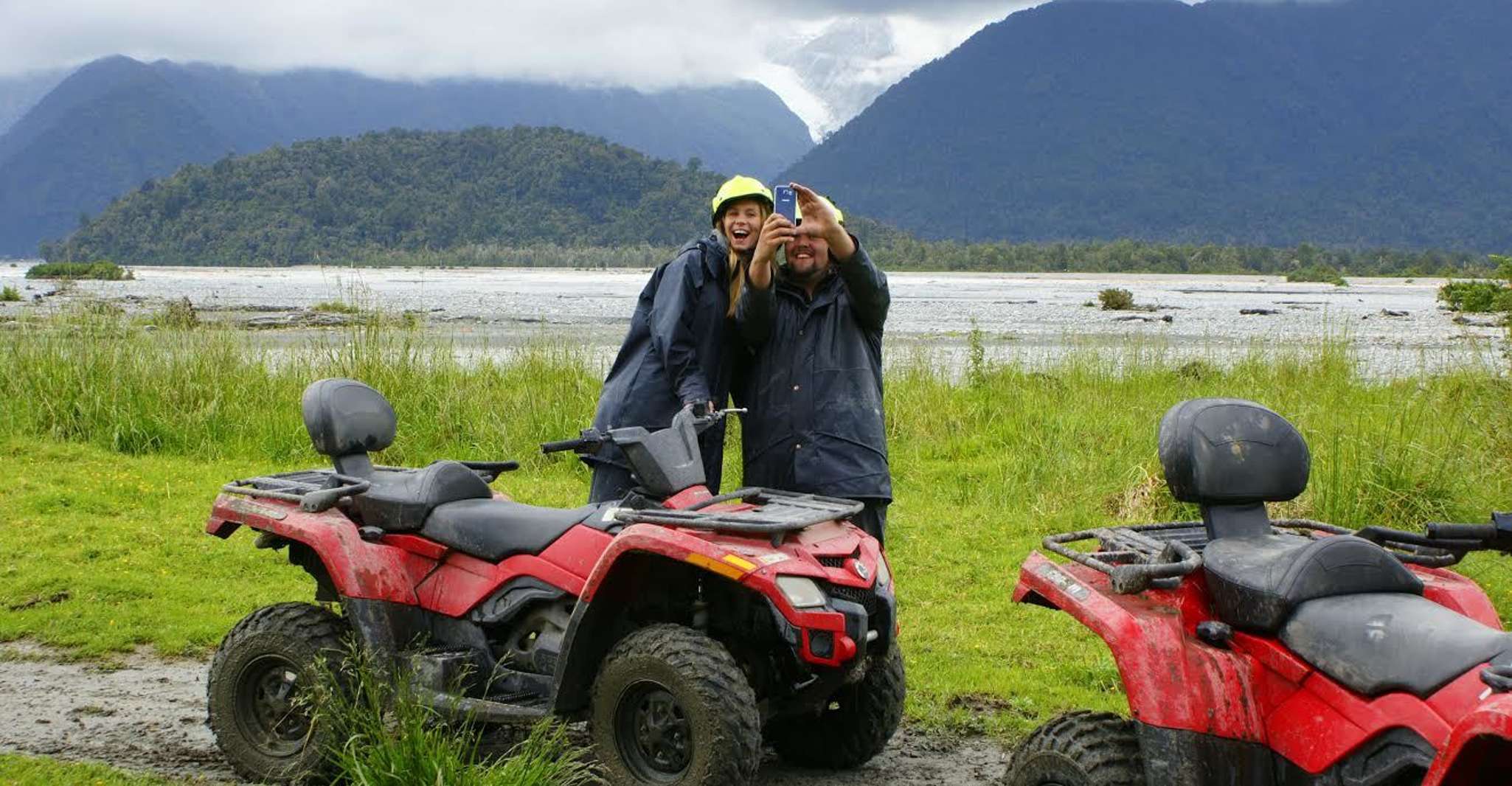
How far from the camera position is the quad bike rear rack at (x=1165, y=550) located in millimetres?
3699

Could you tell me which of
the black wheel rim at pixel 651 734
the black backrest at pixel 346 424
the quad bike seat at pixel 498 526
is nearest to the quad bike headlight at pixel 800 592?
→ the black wheel rim at pixel 651 734

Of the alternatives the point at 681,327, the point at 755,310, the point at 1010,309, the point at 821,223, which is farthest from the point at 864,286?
the point at 1010,309

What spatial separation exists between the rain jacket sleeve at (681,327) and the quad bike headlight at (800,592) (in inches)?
45.0

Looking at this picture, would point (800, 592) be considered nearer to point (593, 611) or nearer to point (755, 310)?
point (593, 611)

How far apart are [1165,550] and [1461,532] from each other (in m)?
0.75

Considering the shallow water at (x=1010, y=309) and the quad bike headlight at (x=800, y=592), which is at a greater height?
the quad bike headlight at (x=800, y=592)

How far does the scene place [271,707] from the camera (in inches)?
Result: 208

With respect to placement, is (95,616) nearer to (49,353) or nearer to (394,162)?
Result: (49,353)

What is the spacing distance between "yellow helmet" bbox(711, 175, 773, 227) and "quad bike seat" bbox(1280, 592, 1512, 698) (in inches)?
104

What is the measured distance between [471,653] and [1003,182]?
190 meters

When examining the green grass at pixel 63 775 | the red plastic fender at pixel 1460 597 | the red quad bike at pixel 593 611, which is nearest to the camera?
the red plastic fender at pixel 1460 597

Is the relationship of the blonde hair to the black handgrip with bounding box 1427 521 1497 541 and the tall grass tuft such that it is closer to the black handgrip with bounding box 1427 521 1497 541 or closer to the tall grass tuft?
the tall grass tuft

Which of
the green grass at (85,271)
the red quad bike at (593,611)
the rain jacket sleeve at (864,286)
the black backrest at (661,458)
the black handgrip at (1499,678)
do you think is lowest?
the red quad bike at (593,611)

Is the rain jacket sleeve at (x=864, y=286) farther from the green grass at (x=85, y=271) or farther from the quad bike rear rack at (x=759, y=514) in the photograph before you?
the green grass at (x=85, y=271)
